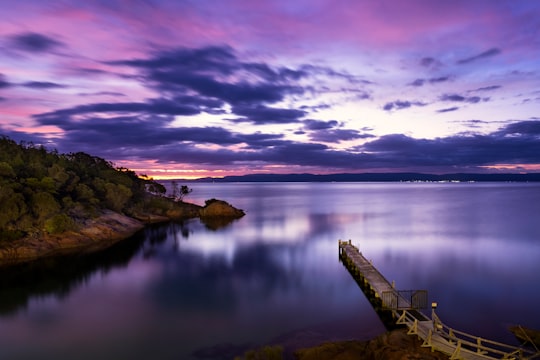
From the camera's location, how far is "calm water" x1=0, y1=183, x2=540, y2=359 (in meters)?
25.3

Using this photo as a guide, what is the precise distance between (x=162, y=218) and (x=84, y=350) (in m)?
67.8

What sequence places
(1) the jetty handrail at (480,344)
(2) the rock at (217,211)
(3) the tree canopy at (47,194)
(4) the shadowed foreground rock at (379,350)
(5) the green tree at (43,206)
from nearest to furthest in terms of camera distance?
(1) the jetty handrail at (480,344) → (4) the shadowed foreground rock at (379,350) → (3) the tree canopy at (47,194) → (5) the green tree at (43,206) → (2) the rock at (217,211)

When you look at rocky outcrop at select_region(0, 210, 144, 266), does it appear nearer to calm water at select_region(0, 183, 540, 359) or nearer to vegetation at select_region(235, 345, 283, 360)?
calm water at select_region(0, 183, 540, 359)

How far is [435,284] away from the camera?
3684cm

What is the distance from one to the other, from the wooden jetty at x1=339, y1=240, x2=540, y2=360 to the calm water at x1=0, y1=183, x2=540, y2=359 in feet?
4.19

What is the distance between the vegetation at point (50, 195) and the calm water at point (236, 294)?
9514 mm

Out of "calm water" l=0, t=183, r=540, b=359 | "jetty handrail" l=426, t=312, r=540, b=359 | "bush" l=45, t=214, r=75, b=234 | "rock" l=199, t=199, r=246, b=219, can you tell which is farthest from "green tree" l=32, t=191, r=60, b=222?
"jetty handrail" l=426, t=312, r=540, b=359

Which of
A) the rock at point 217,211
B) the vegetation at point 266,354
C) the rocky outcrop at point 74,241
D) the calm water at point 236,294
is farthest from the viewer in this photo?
the rock at point 217,211

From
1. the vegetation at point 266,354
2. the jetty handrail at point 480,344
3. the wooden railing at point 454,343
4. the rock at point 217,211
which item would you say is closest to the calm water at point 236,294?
the vegetation at point 266,354

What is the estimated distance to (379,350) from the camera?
19812 millimetres

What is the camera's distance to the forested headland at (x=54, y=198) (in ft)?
163

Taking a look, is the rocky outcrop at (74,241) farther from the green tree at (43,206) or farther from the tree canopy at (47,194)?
the green tree at (43,206)

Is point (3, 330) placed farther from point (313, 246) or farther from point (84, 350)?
point (313, 246)

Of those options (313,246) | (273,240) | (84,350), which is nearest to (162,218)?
(273,240)
